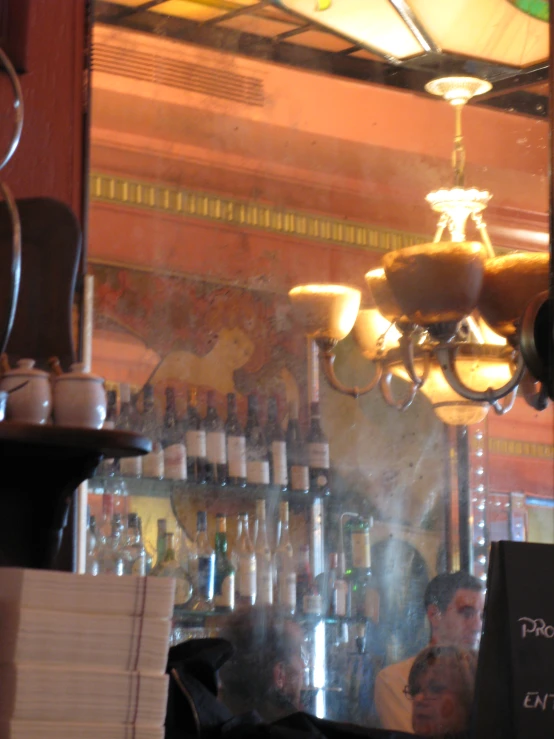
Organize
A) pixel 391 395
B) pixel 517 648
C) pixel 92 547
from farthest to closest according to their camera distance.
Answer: pixel 391 395 → pixel 92 547 → pixel 517 648

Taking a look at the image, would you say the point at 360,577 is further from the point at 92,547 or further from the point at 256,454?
the point at 92,547

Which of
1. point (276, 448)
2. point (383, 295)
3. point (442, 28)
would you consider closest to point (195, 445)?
point (276, 448)

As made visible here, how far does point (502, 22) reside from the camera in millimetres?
2119

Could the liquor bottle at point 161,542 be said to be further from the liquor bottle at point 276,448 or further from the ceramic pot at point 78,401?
the ceramic pot at point 78,401

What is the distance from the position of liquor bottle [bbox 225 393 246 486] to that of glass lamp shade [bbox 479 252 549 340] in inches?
20.5

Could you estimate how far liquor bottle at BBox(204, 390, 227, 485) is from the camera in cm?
188

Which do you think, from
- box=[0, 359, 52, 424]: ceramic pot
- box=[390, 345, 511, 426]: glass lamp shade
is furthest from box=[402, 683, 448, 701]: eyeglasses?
box=[0, 359, 52, 424]: ceramic pot

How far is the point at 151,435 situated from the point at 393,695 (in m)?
0.64

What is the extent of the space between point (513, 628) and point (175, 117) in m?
1.10

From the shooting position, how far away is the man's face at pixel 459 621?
1.90 meters

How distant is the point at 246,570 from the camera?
6.06 ft

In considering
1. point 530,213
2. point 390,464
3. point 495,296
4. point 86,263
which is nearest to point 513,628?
point 390,464

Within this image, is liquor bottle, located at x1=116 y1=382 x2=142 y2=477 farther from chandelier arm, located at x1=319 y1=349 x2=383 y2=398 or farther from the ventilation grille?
the ventilation grille

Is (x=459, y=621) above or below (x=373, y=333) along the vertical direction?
below
